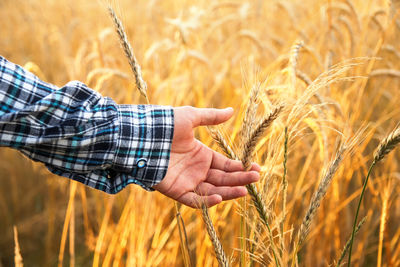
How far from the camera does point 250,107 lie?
2.61ft

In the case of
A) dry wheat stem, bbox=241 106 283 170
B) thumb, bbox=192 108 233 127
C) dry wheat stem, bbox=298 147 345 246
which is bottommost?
dry wheat stem, bbox=298 147 345 246

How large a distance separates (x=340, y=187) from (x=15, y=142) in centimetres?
123

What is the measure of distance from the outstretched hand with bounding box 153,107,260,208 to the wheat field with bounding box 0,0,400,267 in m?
0.06

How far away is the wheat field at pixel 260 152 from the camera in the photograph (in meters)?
0.92

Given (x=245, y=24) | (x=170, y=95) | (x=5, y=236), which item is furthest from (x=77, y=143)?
(x=245, y=24)

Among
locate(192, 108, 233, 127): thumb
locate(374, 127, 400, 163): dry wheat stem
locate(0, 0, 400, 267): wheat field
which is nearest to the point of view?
locate(374, 127, 400, 163): dry wheat stem

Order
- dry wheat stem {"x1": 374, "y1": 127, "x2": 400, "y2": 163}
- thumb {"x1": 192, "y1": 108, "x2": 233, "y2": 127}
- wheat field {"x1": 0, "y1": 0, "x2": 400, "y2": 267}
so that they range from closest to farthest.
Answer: dry wheat stem {"x1": 374, "y1": 127, "x2": 400, "y2": 163}, wheat field {"x1": 0, "y1": 0, "x2": 400, "y2": 267}, thumb {"x1": 192, "y1": 108, "x2": 233, "y2": 127}

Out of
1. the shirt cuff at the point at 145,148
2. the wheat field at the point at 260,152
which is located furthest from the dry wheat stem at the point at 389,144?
the shirt cuff at the point at 145,148

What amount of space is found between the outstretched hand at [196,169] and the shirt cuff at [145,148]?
0.04 metres

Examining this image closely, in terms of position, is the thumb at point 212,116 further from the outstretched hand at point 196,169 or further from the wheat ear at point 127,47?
the wheat ear at point 127,47

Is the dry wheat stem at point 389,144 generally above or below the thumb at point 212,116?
below

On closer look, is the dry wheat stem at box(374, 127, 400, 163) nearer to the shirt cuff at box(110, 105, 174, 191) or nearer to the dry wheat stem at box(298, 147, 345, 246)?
the dry wheat stem at box(298, 147, 345, 246)

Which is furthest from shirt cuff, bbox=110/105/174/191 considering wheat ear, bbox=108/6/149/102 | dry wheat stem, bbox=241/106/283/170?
dry wheat stem, bbox=241/106/283/170

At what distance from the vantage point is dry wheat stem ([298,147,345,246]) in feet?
2.58
